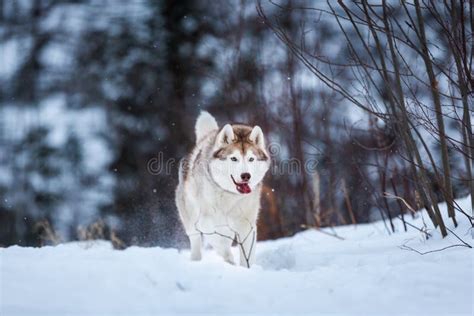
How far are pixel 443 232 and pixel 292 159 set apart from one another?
494cm

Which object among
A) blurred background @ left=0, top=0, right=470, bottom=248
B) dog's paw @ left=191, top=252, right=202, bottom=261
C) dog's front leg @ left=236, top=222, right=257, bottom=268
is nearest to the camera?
dog's front leg @ left=236, top=222, right=257, bottom=268

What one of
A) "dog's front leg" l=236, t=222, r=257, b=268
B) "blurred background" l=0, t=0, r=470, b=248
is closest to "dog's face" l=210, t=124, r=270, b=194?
"dog's front leg" l=236, t=222, r=257, b=268

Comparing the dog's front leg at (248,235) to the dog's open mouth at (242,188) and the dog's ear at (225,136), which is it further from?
the dog's ear at (225,136)

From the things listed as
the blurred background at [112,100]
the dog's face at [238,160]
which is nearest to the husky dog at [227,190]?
the dog's face at [238,160]

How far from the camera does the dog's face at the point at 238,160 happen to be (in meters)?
Result: 4.43

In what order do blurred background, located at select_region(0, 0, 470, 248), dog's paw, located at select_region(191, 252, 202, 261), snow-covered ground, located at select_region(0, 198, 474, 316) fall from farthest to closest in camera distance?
blurred background, located at select_region(0, 0, 470, 248), dog's paw, located at select_region(191, 252, 202, 261), snow-covered ground, located at select_region(0, 198, 474, 316)

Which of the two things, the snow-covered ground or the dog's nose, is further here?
the dog's nose

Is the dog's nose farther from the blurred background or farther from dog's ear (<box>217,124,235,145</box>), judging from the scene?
the blurred background

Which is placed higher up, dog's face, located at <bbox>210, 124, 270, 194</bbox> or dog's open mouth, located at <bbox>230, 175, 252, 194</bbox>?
dog's face, located at <bbox>210, 124, 270, 194</bbox>

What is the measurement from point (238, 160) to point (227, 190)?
29 cm

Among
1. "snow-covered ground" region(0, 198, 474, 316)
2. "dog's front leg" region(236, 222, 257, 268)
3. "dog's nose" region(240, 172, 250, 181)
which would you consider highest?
"dog's nose" region(240, 172, 250, 181)

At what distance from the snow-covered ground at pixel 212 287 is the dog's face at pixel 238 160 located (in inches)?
65.6

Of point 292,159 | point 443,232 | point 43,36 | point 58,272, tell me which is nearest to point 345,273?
point 443,232

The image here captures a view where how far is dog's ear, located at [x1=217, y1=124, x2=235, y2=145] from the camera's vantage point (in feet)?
Result: 15.2
